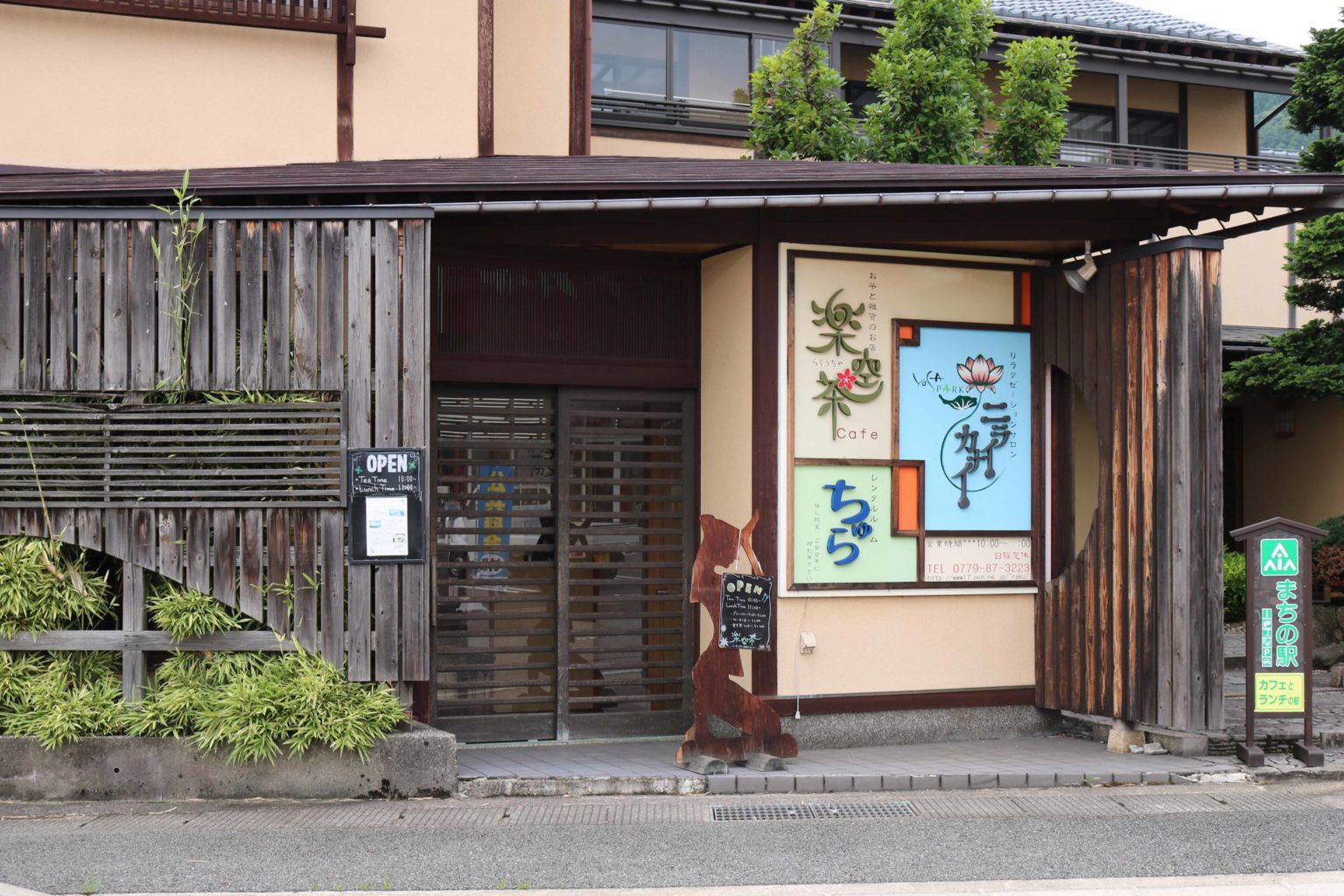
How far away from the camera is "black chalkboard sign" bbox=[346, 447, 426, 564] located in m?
8.70

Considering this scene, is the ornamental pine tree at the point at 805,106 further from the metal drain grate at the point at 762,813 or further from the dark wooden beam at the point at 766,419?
the metal drain grate at the point at 762,813

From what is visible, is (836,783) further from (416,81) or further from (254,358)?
(416,81)

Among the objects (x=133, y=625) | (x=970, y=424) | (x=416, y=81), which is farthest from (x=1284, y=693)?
(x=416, y=81)

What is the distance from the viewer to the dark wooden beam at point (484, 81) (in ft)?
41.2

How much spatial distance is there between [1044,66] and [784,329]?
240 inches

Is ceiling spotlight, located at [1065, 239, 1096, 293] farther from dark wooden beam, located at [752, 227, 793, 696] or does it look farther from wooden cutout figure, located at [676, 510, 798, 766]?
wooden cutout figure, located at [676, 510, 798, 766]

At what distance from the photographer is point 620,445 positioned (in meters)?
10.6

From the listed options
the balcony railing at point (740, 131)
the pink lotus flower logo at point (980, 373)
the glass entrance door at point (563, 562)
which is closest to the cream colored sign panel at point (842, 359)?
the pink lotus flower logo at point (980, 373)

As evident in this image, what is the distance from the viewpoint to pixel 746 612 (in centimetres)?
924

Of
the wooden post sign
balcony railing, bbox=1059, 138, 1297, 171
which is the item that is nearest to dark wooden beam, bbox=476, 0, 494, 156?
the wooden post sign

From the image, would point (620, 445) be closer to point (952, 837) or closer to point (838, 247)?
point (838, 247)

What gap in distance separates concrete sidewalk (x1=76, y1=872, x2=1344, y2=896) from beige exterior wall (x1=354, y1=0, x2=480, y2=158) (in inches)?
299

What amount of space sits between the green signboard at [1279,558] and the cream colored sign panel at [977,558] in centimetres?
177

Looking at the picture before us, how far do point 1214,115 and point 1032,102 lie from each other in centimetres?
860
